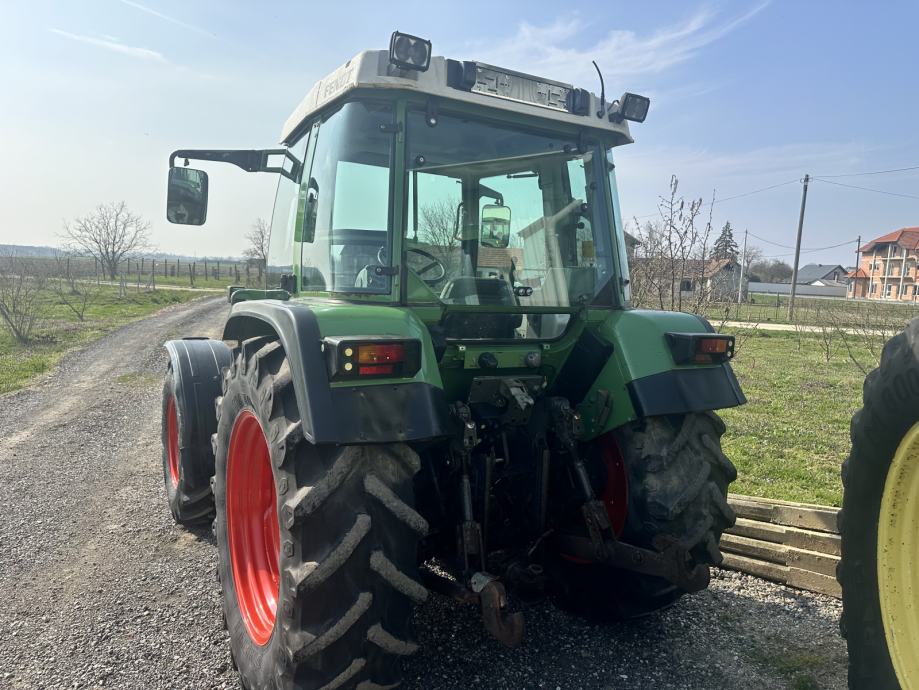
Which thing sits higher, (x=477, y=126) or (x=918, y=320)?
(x=477, y=126)

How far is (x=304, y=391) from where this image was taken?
223cm

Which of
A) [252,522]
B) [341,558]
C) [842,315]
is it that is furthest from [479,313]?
[842,315]

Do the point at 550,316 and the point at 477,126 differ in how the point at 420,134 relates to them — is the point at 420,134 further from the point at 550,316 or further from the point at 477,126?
the point at 550,316

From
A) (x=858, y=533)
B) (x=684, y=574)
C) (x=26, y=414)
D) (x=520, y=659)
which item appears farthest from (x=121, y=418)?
(x=858, y=533)

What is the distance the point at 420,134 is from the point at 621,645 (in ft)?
8.20

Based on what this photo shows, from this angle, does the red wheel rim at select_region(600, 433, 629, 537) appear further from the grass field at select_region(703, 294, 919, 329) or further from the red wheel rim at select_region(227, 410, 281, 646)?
the grass field at select_region(703, 294, 919, 329)

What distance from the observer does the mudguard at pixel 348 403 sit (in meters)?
2.18

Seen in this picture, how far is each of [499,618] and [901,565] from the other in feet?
4.26

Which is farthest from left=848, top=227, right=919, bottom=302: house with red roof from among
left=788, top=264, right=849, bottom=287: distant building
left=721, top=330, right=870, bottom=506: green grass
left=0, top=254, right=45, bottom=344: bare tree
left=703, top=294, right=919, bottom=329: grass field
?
left=0, top=254, right=45, bottom=344: bare tree

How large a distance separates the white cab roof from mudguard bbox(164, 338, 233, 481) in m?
1.95

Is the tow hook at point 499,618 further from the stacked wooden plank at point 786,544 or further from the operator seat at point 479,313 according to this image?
the stacked wooden plank at point 786,544

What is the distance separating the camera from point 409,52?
2590 millimetres

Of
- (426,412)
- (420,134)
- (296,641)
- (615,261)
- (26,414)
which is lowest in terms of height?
(26,414)

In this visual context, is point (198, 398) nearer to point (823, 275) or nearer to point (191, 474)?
point (191, 474)
